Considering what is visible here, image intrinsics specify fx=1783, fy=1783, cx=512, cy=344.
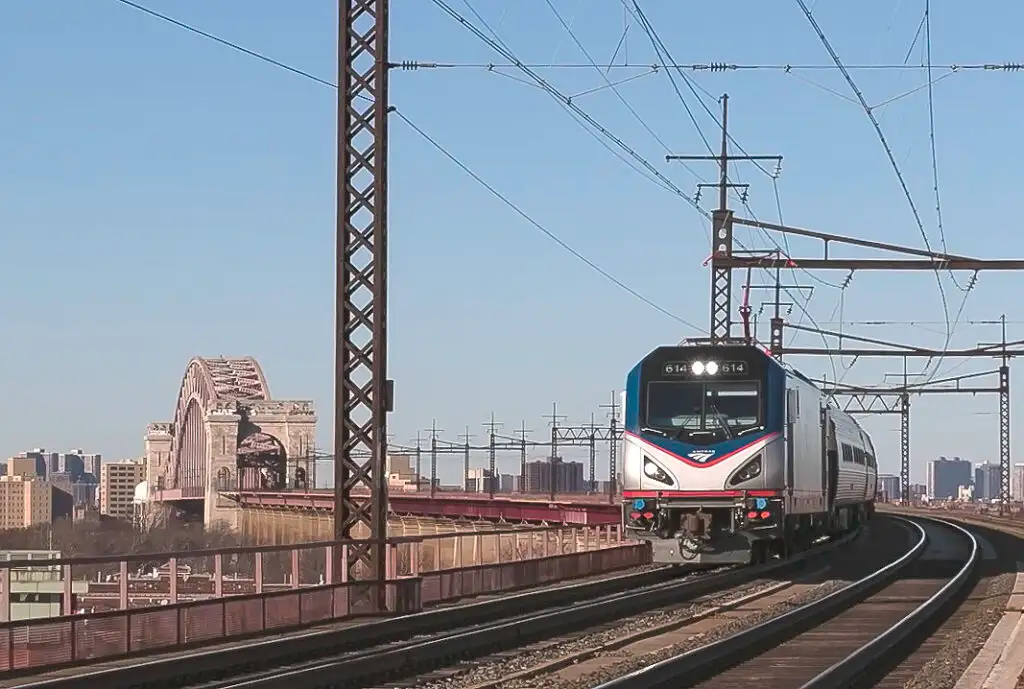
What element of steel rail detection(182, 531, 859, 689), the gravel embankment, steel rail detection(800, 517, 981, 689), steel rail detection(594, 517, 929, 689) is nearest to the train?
steel rail detection(182, 531, 859, 689)

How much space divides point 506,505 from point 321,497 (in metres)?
33.7

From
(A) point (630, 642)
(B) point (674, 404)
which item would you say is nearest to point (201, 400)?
(B) point (674, 404)

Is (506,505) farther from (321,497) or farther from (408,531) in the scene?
(321,497)

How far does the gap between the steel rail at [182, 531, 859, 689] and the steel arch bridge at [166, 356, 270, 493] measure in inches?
5676

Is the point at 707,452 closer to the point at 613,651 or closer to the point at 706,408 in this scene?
the point at 706,408

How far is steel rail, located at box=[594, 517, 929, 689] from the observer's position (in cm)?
1583

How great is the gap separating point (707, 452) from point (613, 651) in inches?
446

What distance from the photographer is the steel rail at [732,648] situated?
15.8 m

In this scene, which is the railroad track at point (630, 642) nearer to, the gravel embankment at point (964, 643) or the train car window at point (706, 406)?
the gravel embankment at point (964, 643)

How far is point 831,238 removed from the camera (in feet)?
114

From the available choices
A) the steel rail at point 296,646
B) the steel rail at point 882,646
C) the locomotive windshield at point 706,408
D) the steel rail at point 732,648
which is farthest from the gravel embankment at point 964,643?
the steel rail at point 296,646

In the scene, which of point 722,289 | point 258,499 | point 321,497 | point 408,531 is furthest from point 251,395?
point 722,289

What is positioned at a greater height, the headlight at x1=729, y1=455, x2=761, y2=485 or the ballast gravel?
the headlight at x1=729, y1=455, x2=761, y2=485

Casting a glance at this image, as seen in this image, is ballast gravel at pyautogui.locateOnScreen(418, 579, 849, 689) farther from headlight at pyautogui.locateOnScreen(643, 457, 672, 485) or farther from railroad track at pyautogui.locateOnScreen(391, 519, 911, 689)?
headlight at pyautogui.locateOnScreen(643, 457, 672, 485)
